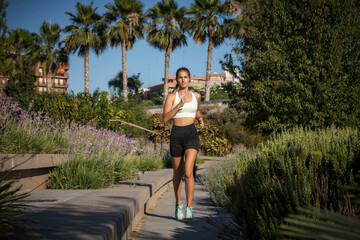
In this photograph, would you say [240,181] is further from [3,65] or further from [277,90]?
[277,90]

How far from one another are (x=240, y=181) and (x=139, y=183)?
6.98 feet

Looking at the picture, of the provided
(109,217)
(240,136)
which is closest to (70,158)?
(109,217)

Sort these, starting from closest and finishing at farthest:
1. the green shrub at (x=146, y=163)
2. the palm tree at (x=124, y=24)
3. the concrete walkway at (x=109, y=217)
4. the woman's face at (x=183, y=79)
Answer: the concrete walkway at (x=109, y=217) → the woman's face at (x=183, y=79) → the green shrub at (x=146, y=163) → the palm tree at (x=124, y=24)

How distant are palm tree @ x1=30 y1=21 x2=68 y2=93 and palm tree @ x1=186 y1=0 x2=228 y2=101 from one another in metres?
17.0

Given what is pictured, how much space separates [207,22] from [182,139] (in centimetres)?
3073

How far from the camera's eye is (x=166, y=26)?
3753 cm

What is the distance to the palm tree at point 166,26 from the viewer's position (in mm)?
37250

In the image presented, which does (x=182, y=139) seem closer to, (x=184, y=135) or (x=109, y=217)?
(x=184, y=135)

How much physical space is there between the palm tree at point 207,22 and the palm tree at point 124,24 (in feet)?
17.1

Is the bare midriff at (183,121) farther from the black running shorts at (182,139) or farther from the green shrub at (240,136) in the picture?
the green shrub at (240,136)

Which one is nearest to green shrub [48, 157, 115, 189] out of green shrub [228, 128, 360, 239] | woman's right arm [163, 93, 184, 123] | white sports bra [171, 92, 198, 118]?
woman's right arm [163, 93, 184, 123]

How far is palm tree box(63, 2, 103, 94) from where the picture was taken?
37.5 meters

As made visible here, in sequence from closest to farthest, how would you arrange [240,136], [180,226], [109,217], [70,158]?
[109,217] → [180,226] → [70,158] → [240,136]

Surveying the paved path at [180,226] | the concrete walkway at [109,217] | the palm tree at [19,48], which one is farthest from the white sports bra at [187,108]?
the palm tree at [19,48]
